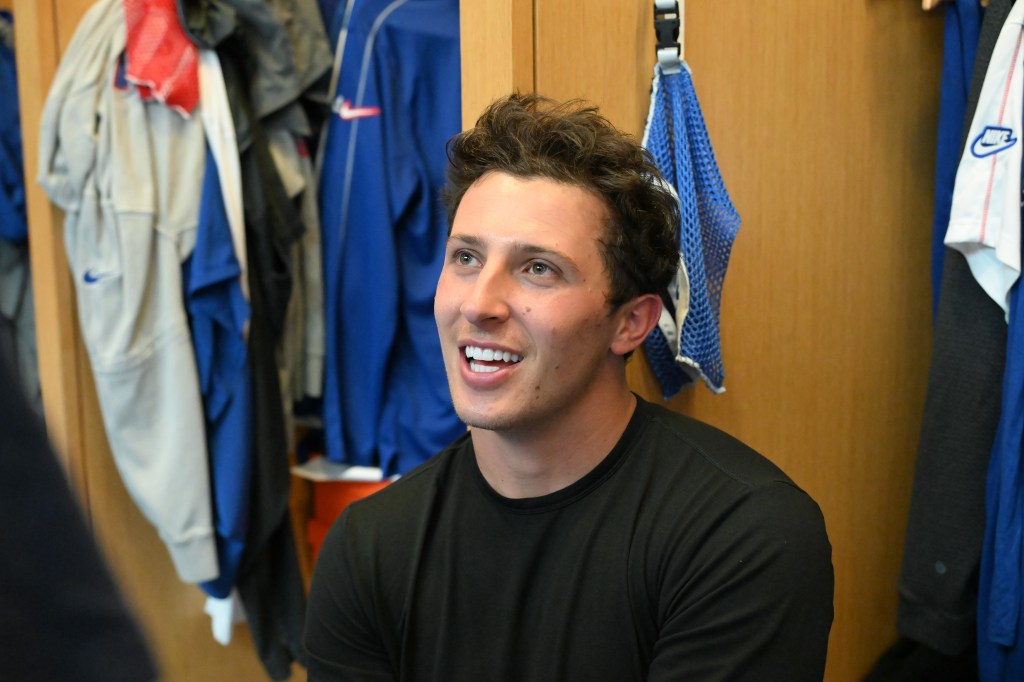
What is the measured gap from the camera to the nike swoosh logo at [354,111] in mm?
1875

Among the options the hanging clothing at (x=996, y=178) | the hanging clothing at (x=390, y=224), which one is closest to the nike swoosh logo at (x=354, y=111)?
the hanging clothing at (x=390, y=224)

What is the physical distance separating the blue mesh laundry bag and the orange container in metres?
0.82

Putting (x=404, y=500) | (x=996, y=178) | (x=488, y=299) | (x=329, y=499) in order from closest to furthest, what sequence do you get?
(x=488, y=299)
(x=404, y=500)
(x=996, y=178)
(x=329, y=499)

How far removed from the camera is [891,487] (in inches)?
78.7

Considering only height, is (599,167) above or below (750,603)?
above

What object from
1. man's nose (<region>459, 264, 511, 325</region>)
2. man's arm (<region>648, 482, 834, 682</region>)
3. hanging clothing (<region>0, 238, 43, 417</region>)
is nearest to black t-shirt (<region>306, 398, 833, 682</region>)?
man's arm (<region>648, 482, 834, 682</region>)

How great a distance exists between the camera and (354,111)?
6.22 feet

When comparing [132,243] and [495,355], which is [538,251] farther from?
[132,243]

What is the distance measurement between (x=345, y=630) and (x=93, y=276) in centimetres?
93

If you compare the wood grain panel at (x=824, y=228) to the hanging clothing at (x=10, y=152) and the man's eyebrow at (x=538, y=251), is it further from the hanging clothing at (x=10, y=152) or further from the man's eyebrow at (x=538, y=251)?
the hanging clothing at (x=10, y=152)

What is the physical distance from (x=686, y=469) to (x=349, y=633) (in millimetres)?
479

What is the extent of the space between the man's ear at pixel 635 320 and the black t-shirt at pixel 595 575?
92 millimetres

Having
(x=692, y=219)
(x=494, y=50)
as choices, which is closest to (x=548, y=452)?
(x=692, y=219)

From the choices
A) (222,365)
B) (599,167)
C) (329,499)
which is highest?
(599,167)
